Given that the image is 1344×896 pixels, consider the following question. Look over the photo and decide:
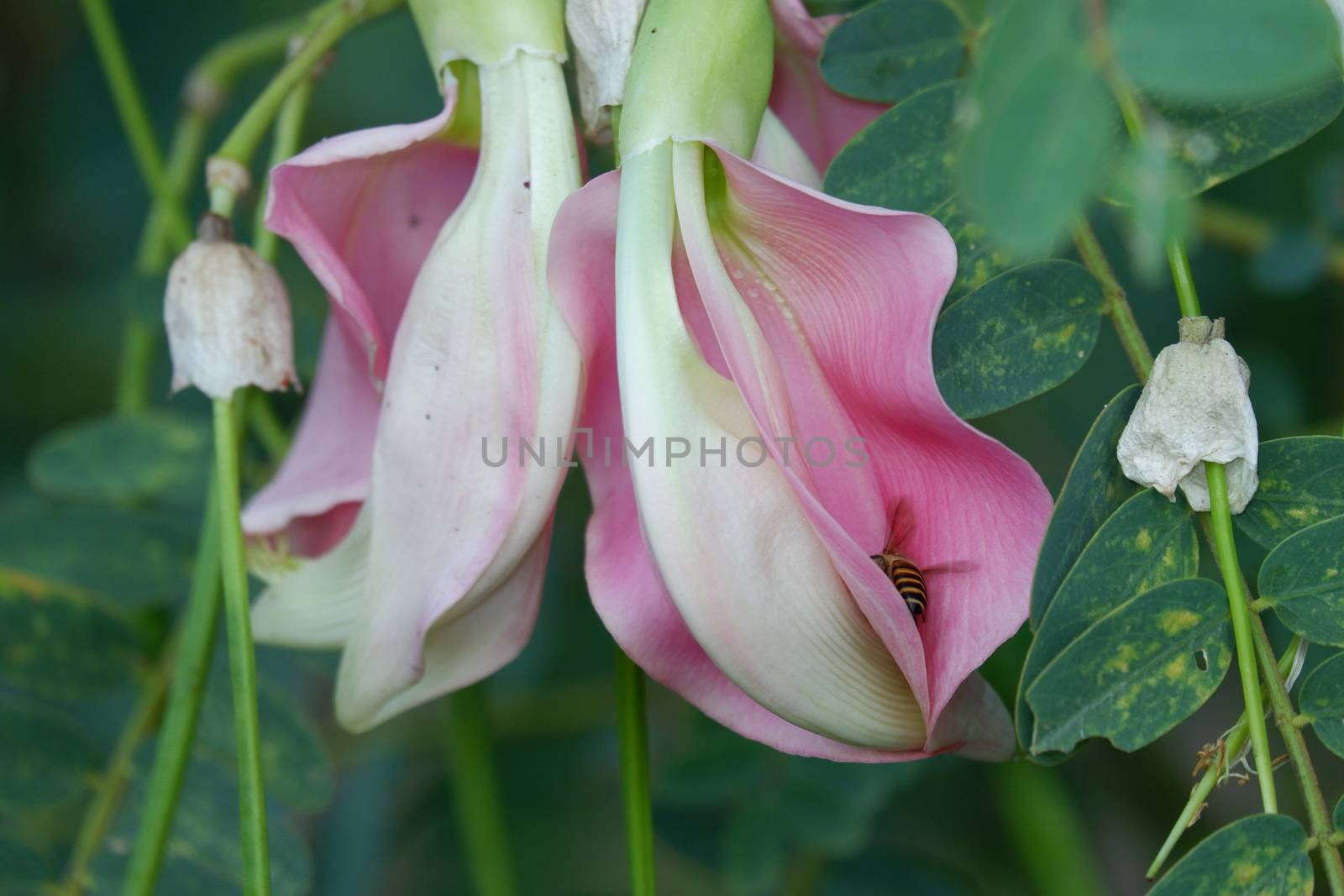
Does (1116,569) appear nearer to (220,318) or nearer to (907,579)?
(907,579)

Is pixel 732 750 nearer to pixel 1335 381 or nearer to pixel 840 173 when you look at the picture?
pixel 840 173

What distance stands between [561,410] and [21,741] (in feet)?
1.28

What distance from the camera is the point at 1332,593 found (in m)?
0.42

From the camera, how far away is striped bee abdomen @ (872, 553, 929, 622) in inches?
16.3

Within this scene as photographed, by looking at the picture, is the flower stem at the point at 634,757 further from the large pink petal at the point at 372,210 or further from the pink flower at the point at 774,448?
the large pink petal at the point at 372,210

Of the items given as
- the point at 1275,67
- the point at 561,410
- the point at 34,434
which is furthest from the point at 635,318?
the point at 34,434

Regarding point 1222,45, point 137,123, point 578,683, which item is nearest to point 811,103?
point 1222,45

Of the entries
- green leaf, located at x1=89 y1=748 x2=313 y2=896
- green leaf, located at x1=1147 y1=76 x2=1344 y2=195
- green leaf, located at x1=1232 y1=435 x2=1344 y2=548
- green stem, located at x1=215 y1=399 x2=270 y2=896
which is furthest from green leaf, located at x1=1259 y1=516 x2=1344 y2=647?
green leaf, located at x1=89 y1=748 x2=313 y2=896

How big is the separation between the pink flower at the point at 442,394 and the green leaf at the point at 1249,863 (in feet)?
0.72

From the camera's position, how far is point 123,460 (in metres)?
0.78

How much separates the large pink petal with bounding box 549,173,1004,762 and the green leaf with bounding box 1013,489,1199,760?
1.4 inches

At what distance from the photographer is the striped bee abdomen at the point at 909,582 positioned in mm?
413

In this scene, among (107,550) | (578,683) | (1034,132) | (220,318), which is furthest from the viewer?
(578,683)

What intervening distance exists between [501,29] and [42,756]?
0.42 m
